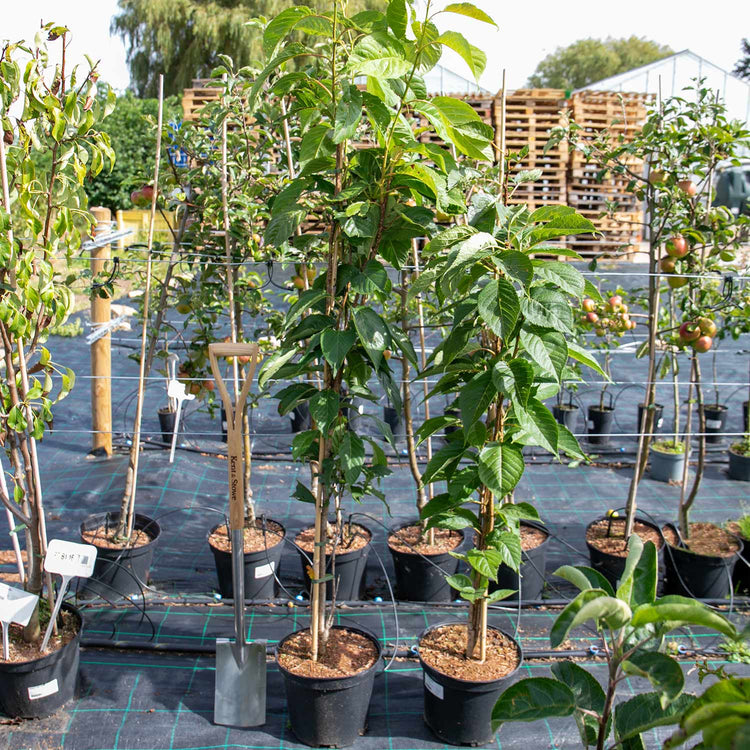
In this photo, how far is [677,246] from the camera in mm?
2654

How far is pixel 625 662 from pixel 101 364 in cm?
340

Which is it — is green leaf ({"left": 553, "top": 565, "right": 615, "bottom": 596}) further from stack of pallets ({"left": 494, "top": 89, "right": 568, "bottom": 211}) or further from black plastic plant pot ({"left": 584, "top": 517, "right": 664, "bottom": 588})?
stack of pallets ({"left": 494, "top": 89, "right": 568, "bottom": 211})

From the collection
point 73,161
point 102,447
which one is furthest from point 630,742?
point 102,447

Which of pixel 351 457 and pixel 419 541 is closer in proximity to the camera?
pixel 351 457

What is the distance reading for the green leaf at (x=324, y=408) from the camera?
1799 millimetres

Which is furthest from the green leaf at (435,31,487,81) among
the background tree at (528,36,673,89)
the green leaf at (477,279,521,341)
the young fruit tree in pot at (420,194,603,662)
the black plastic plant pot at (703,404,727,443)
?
the background tree at (528,36,673,89)

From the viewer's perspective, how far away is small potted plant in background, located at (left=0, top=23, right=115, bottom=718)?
1.80 meters

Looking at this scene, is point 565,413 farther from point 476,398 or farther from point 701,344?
point 476,398

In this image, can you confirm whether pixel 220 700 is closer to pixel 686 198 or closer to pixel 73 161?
pixel 73 161

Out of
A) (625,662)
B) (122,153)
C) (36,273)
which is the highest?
(122,153)

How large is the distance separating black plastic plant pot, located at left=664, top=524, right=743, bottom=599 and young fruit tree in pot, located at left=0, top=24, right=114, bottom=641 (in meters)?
2.27

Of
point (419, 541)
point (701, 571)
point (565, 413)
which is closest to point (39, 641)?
point (419, 541)

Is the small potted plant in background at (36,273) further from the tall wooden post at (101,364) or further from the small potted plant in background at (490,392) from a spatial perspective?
the tall wooden post at (101,364)

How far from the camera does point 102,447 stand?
401 cm
